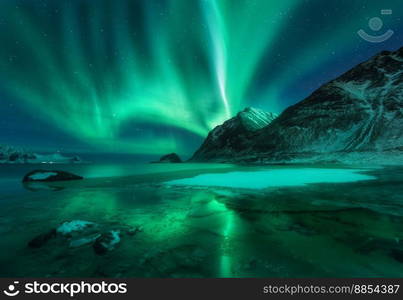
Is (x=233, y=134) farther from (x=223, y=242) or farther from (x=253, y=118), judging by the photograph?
(x=223, y=242)

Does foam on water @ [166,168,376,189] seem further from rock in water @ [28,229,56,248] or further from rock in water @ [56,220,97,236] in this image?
rock in water @ [28,229,56,248]

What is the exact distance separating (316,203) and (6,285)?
379 inches

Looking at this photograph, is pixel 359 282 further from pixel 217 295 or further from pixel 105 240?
pixel 105 240

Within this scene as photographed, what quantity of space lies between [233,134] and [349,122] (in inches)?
3630

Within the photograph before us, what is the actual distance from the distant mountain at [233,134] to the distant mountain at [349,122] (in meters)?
33.3

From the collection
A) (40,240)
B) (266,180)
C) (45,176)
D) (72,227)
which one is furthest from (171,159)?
(40,240)

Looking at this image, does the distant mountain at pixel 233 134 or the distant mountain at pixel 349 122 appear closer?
the distant mountain at pixel 349 122

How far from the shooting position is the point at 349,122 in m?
70.5

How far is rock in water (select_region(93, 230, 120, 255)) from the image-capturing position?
161 inches

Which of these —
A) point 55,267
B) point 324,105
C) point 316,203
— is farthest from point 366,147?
point 55,267

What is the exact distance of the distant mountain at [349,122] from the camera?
185ft

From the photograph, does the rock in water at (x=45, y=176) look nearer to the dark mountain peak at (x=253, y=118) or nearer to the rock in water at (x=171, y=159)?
the rock in water at (x=171, y=159)

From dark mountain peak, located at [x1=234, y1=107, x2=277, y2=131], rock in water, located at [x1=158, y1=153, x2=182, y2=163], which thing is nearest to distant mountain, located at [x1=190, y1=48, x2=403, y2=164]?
dark mountain peak, located at [x1=234, y1=107, x2=277, y2=131]
